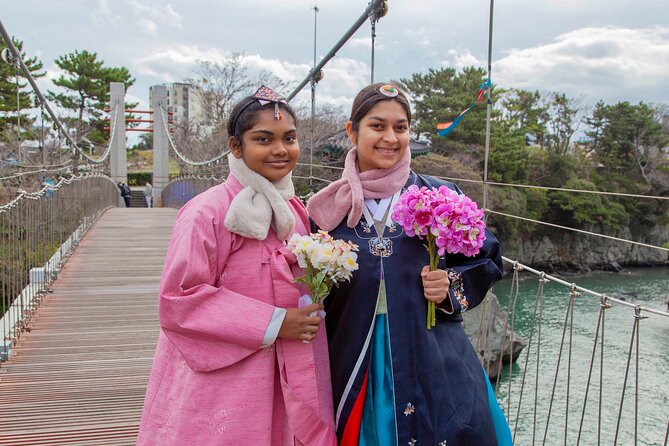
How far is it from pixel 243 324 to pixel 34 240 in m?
3.81

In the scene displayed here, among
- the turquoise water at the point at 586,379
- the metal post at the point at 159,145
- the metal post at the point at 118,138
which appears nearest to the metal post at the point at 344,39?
the turquoise water at the point at 586,379

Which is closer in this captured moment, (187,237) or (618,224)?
(187,237)

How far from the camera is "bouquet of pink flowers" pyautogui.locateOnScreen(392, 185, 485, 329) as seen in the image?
4.30 feet

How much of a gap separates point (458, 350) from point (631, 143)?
29.1m

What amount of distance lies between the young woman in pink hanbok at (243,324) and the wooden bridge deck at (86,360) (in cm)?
120

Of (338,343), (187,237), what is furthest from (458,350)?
(187,237)

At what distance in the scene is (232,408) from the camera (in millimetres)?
1301

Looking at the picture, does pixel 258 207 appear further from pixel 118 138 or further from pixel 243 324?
pixel 118 138

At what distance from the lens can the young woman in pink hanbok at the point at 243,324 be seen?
1300 mm

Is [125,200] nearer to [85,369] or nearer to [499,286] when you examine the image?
[499,286]

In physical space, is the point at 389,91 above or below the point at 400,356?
above

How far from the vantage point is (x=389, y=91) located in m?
1.53

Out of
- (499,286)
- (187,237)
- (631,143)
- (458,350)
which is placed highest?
(631,143)

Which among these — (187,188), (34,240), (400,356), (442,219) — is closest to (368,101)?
(442,219)
